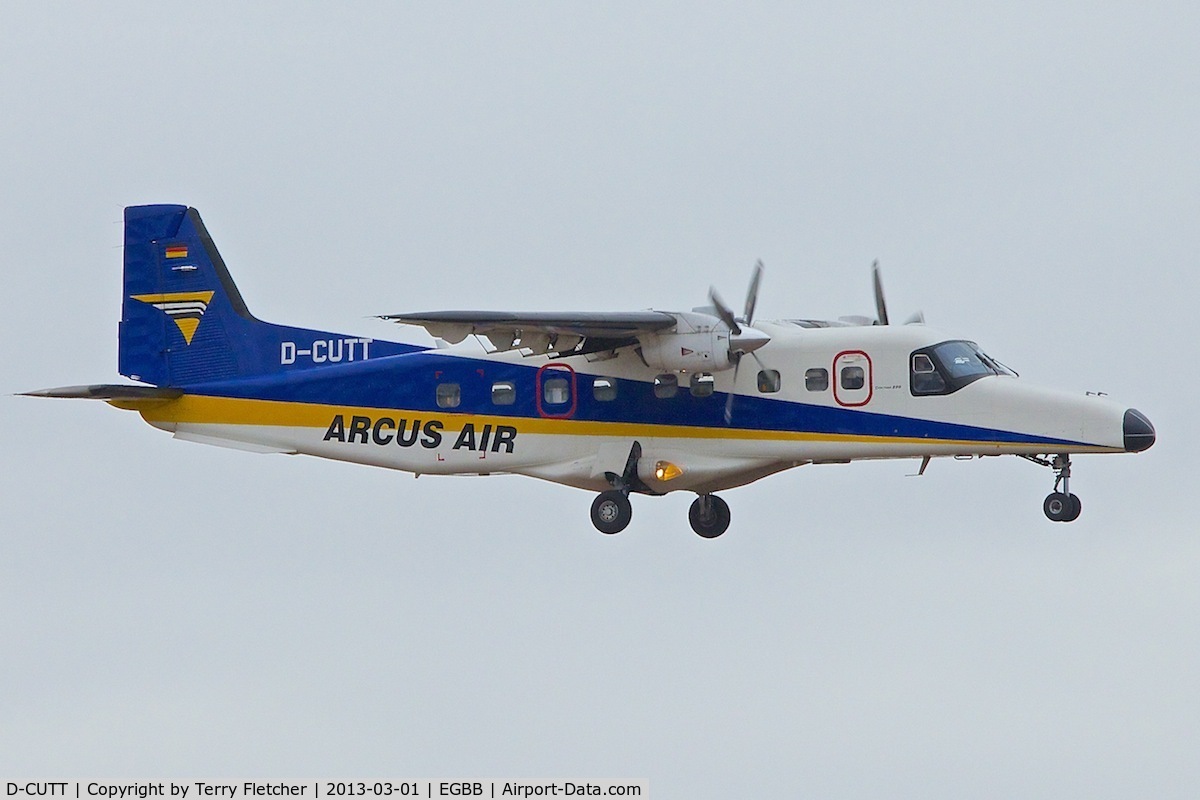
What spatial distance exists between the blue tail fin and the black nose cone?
32.0ft

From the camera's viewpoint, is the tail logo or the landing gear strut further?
the tail logo

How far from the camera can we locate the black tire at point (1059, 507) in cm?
2402

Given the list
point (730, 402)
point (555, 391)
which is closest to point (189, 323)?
point (555, 391)

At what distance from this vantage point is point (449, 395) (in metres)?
26.2

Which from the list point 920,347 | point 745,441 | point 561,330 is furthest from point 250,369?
point 920,347

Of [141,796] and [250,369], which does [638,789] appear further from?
[250,369]

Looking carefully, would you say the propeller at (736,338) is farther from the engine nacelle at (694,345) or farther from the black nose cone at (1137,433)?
the black nose cone at (1137,433)

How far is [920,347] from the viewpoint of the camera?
80.3 feet

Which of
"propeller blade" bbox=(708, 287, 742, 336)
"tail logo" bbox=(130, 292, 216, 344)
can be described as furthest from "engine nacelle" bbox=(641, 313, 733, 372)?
"tail logo" bbox=(130, 292, 216, 344)

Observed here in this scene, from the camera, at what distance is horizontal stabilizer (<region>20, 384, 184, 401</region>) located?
26.2 m

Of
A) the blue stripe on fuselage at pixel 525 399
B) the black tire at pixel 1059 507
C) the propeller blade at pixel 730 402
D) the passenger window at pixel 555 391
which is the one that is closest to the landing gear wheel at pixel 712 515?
the blue stripe on fuselage at pixel 525 399

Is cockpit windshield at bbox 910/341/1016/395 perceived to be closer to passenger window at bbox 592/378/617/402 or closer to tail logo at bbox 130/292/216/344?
passenger window at bbox 592/378/617/402

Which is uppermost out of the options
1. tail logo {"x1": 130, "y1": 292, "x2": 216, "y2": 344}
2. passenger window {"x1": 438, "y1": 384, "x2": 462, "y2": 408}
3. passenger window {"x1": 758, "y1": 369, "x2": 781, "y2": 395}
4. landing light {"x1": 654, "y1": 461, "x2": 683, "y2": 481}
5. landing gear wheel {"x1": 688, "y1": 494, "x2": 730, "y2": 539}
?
tail logo {"x1": 130, "y1": 292, "x2": 216, "y2": 344}

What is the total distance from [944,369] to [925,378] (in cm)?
26
